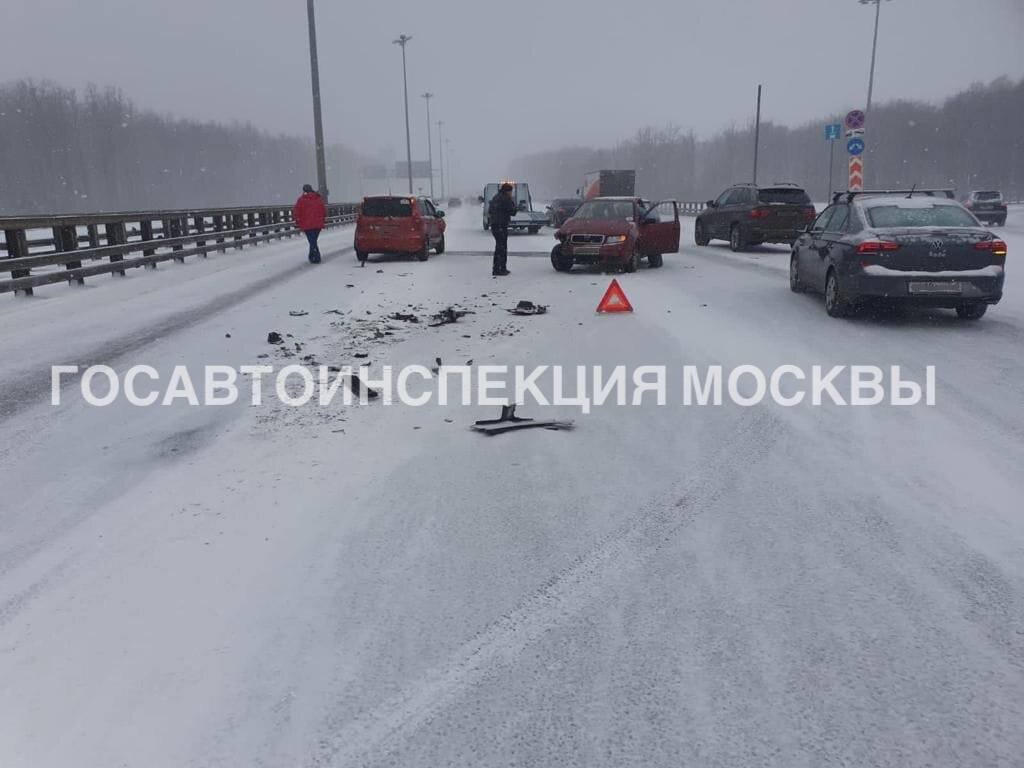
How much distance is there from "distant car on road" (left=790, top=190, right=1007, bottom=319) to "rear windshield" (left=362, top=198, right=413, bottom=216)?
11.7m

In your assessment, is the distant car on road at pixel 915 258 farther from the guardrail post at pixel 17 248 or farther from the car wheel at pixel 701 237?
the car wheel at pixel 701 237

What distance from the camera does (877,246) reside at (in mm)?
9258

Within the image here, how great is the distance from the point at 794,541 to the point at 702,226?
21.6m

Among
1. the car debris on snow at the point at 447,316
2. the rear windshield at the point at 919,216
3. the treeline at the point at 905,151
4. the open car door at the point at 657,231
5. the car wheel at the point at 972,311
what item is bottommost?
the car debris on snow at the point at 447,316

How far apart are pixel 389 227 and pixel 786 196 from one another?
1084cm

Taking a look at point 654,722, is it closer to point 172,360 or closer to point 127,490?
point 127,490

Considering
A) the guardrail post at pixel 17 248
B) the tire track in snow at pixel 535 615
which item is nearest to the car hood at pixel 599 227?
the guardrail post at pixel 17 248

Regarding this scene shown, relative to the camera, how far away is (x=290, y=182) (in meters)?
150

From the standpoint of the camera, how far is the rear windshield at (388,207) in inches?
749

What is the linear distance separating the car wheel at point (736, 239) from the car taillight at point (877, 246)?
12.1m

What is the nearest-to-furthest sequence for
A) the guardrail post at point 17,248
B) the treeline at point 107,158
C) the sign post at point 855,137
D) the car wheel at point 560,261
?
the guardrail post at point 17,248, the car wheel at point 560,261, the sign post at point 855,137, the treeline at point 107,158

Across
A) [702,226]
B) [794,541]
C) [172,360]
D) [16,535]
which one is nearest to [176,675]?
[16,535]

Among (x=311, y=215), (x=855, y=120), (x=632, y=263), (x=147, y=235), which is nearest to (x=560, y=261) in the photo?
(x=632, y=263)

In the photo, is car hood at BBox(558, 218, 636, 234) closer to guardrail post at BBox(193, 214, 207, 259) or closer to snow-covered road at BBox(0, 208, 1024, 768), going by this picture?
snow-covered road at BBox(0, 208, 1024, 768)
